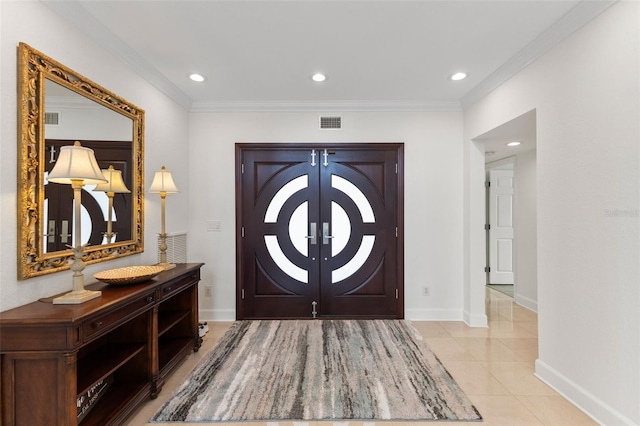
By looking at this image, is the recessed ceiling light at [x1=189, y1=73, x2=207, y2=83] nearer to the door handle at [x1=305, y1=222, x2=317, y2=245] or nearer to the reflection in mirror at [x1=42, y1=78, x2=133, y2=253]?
the reflection in mirror at [x1=42, y1=78, x2=133, y2=253]

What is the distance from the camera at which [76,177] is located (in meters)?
1.54

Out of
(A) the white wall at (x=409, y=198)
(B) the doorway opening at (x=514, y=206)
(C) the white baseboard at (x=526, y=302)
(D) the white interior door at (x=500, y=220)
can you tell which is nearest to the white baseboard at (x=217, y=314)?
(A) the white wall at (x=409, y=198)

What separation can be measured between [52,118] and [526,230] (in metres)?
5.16

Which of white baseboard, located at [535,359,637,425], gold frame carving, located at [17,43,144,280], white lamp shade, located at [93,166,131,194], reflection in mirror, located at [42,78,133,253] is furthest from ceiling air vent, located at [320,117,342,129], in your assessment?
white baseboard, located at [535,359,637,425]

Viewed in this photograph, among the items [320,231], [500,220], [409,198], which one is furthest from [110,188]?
[500,220]

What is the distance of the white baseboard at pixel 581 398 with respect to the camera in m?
1.72

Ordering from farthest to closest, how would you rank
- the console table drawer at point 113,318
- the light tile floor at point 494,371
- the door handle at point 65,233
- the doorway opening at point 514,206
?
the doorway opening at point 514,206 → the light tile floor at point 494,371 → the door handle at point 65,233 → the console table drawer at point 113,318

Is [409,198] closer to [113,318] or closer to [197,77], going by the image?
[197,77]

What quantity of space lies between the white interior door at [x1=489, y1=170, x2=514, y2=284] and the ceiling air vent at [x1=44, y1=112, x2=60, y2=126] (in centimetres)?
582

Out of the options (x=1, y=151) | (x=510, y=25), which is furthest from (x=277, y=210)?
(x=510, y=25)

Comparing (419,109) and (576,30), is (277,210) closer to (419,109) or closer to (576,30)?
(419,109)

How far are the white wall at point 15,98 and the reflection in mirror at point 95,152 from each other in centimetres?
16

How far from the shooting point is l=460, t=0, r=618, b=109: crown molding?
71.4 inches

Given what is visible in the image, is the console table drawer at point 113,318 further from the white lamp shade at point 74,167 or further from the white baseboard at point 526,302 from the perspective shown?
the white baseboard at point 526,302
